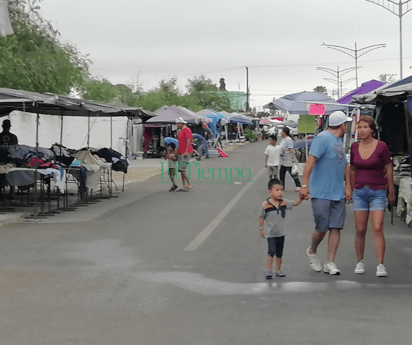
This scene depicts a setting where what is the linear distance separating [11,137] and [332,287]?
11331 millimetres

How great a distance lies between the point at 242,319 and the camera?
19.2ft

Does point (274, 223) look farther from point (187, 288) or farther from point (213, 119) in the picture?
point (213, 119)

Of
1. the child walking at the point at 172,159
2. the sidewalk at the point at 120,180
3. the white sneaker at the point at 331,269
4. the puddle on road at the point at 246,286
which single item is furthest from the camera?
the child walking at the point at 172,159

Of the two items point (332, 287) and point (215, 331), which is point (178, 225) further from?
point (215, 331)

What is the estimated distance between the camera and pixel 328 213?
306 inches

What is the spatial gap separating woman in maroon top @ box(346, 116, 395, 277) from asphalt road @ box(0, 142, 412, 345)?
50 cm

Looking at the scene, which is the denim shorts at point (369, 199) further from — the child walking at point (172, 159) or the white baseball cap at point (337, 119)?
the child walking at point (172, 159)

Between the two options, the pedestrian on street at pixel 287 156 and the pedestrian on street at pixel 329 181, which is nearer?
the pedestrian on street at pixel 329 181

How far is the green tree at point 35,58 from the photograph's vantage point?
2241cm

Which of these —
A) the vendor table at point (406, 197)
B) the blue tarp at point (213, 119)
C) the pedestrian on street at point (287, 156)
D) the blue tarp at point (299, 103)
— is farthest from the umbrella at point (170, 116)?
the vendor table at point (406, 197)

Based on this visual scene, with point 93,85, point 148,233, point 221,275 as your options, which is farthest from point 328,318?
point 93,85

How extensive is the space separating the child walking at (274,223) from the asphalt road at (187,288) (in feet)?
0.97

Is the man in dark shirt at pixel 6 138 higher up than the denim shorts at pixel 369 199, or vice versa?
the man in dark shirt at pixel 6 138

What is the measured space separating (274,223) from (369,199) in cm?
116
